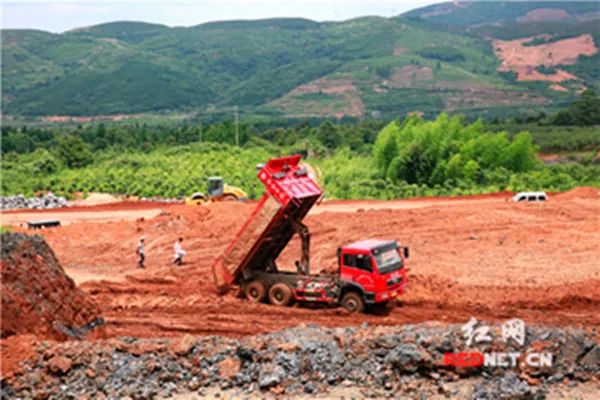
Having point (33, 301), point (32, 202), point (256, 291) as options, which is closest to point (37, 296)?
point (33, 301)

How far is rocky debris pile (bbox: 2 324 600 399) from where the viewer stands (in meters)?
14.7

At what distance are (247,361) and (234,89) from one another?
173484mm

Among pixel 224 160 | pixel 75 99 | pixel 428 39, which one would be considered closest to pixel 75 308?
pixel 224 160

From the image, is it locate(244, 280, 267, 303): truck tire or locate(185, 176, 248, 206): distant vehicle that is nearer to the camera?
locate(244, 280, 267, 303): truck tire

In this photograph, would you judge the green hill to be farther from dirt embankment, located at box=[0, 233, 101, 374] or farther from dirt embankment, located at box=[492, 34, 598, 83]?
dirt embankment, located at box=[0, 233, 101, 374]

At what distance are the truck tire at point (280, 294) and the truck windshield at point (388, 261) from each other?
2838 millimetres

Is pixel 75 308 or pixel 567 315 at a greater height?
pixel 75 308

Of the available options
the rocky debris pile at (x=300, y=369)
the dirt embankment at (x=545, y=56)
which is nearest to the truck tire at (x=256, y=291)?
the rocky debris pile at (x=300, y=369)

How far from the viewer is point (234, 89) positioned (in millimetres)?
185750

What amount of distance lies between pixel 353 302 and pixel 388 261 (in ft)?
4.54

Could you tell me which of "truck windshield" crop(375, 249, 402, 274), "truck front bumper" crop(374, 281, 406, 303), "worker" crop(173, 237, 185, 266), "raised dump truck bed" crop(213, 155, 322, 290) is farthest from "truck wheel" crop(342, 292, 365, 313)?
"worker" crop(173, 237, 185, 266)

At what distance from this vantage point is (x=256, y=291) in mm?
21859

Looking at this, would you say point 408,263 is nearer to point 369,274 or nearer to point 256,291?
point 256,291

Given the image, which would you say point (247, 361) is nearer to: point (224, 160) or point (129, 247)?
point (129, 247)
